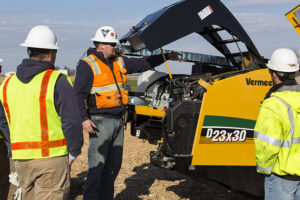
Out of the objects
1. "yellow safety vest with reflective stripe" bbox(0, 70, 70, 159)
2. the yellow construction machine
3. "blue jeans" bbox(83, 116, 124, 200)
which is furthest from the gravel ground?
"yellow safety vest with reflective stripe" bbox(0, 70, 70, 159)

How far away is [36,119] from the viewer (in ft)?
9.20

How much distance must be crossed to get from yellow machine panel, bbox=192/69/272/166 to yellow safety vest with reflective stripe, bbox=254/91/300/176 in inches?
50.6

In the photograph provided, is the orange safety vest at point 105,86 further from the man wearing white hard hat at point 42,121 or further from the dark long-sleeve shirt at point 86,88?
the man wearing white hard hat at point 42,121

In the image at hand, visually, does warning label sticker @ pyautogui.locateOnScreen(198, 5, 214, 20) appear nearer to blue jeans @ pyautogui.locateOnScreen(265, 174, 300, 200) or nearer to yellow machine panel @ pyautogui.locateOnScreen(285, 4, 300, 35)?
yellow machine panel @ pyautogui.locateOnScreen(285, 4, 300, 35)

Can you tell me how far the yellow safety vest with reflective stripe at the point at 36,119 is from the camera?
2.79m

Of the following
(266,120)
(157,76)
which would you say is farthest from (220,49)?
(266,120)

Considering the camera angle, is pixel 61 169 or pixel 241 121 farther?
pixel 241 121

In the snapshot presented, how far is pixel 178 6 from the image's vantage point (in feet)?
14.0

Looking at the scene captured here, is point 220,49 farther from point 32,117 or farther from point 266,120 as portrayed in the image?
point 32,117

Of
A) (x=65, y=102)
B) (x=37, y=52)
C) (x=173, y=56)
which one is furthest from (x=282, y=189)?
(x=173, y=56)

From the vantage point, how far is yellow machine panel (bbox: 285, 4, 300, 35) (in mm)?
5137

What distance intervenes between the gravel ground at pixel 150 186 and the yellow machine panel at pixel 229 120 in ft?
1.32

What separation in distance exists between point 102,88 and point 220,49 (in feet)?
7.00

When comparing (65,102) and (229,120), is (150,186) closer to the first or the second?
(229,120)
